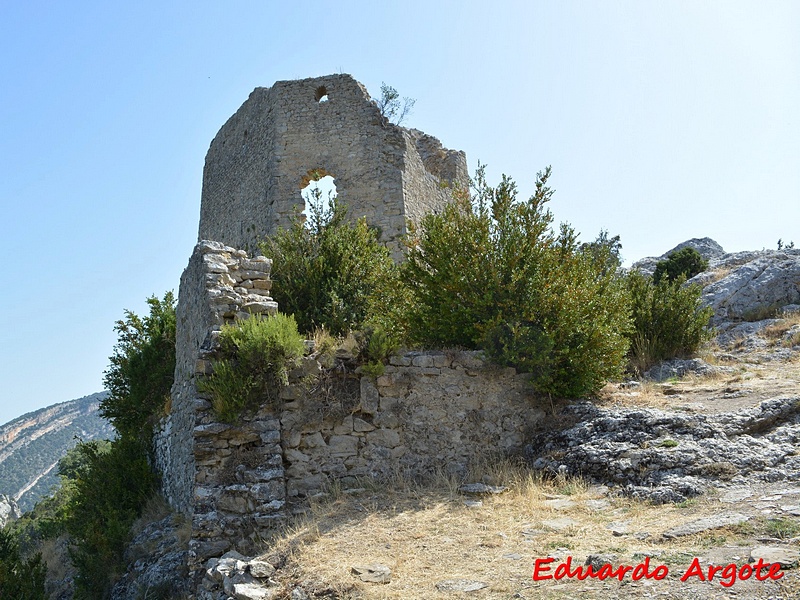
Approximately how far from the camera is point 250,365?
23.9 ft

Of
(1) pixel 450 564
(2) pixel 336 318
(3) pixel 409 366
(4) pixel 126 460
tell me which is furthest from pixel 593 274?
(4) pixel 126 460

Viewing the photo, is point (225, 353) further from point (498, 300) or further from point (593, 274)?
point (593, 274)

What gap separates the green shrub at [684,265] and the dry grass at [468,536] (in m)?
13.6

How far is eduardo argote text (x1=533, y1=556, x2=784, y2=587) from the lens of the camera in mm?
3964

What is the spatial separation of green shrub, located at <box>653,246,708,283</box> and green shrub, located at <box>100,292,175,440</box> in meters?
13.5

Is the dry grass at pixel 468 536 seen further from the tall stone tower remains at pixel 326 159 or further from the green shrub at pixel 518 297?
the tall stone tower remains at pixel 326 159

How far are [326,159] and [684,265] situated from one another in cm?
1103

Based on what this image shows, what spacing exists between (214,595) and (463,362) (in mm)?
3895

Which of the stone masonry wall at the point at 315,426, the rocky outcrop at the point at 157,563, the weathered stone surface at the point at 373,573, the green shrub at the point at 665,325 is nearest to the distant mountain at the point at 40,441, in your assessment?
the rocky outcrop at the point at 157,563

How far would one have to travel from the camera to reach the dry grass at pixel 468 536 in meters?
4.70

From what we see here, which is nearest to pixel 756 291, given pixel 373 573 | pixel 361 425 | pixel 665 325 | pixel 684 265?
pixel 665 325

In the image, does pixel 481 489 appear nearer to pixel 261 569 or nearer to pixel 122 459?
pixel 261 569

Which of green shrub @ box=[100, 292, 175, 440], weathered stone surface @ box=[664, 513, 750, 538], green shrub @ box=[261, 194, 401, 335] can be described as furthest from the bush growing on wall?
weathered stone surface @ box=[664, 513, 750, 538]

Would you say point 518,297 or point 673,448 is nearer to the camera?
point 673,448
